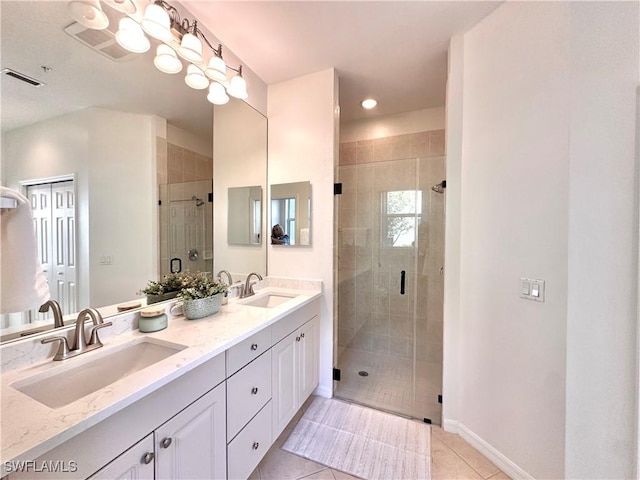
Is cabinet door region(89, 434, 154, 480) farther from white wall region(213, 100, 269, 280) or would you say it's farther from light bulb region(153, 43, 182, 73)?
light bulb region(153, 43, 182, 73)

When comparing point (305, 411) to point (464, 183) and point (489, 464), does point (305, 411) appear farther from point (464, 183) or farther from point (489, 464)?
point (464, 183)

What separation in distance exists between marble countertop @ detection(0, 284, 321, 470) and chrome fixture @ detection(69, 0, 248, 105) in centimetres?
141

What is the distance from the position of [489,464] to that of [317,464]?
3.43 feet

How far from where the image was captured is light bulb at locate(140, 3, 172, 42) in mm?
1221

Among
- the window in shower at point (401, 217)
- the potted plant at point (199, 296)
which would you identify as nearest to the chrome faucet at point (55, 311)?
the potted plant at point (199, 296)

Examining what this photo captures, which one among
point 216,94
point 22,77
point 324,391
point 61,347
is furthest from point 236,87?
point 324,391

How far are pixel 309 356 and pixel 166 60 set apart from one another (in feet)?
6.98

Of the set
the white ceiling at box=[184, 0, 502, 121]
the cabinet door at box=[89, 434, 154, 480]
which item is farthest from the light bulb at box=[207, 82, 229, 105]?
the cabinet door at box=[89, 434, 154, 480]

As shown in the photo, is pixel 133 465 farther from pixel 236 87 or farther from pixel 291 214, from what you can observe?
pixel 236 87

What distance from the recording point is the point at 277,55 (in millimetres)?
1872

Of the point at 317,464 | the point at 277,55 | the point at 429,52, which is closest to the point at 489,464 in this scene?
the point at 317,464

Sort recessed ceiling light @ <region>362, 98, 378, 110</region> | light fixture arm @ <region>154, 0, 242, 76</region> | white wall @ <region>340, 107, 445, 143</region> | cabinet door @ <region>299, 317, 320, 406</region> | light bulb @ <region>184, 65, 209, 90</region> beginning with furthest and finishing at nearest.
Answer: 1. white wall @ <region>340, 107, 445, 143</region>
2. recessed ceiling light @ <region>362, 98, 378, 110</region>
3. cabinet door @ <region>299, 317, 320, 406</region>
4. light bulb @ <region>184, 65, 209, 90</region>
5. light fixture arm @ <region>154, 0, 242, 76</region>

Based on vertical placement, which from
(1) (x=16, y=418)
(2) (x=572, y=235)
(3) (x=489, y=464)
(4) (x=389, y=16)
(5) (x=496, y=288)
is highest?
(4) (x=389, y=16)

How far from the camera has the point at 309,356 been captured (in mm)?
1922
